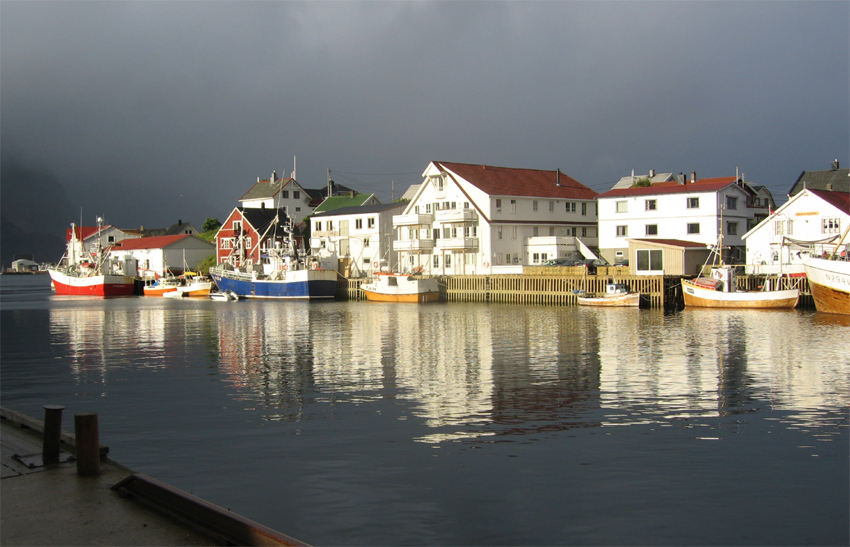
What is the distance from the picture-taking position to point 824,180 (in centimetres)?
7900

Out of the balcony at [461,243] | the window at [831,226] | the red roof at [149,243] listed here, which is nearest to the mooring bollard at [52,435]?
the window at [831,226]

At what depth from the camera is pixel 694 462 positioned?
48.1ft

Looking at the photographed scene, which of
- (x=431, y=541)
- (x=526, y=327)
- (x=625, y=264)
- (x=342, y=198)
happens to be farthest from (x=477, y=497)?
(x=342, y=198)

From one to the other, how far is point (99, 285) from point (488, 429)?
89.2 meters

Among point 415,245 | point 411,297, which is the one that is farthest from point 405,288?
point 415,245

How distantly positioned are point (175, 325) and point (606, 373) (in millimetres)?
32346

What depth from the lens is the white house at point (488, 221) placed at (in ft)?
235

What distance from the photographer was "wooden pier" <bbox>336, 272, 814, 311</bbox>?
188ft

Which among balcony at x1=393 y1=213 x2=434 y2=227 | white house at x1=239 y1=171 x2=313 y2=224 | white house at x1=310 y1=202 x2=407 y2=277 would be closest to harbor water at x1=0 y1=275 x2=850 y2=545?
balcony at x1=393 y1=213 x2=434 y2=227

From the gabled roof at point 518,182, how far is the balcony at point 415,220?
16.8 ft

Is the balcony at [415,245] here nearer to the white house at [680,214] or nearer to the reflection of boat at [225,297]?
the white house at [680,214]

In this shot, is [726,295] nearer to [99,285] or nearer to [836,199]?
[836,199]

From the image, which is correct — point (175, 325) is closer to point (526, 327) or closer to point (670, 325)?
point (526, 327)

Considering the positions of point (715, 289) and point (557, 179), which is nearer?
point (715, 289)
